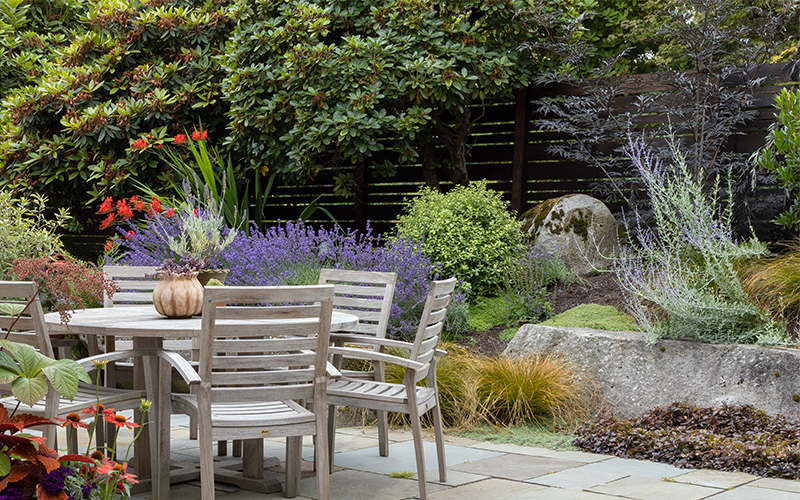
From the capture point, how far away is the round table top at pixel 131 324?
2.81 metres

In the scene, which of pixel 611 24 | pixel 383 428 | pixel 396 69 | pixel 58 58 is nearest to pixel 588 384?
pixel 383 428

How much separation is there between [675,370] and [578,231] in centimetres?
218

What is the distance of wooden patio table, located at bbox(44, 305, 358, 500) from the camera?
2834mm

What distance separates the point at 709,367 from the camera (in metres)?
4.30

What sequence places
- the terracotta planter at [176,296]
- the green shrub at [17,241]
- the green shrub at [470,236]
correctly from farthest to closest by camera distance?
the green shrub at [470,236]
the green shrub at [17,241]
the terracotta planter at [176,296]

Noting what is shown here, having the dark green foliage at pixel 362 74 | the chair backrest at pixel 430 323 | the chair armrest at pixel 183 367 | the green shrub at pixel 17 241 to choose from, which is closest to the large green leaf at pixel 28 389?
the chair armrest at pixel 183 367

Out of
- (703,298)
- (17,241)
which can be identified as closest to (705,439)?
(703,298)

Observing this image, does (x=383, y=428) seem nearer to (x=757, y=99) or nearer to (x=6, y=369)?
(x=6, y=369)

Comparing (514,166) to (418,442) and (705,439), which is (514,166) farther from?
(418,442)

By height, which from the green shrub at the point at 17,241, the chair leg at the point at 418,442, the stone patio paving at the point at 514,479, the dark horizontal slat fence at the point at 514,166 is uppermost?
the dark horizontal slat fence at the point at 514,166

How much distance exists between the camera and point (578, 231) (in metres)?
6.38

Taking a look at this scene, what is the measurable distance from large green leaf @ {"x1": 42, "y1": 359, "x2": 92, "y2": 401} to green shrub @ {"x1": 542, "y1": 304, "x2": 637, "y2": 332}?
3.69 m

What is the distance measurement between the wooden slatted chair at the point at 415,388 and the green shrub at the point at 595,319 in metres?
1.81

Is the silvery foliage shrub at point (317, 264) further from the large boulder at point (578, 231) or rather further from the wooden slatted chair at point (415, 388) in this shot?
the wooden slatted chair at point (415, 388)
